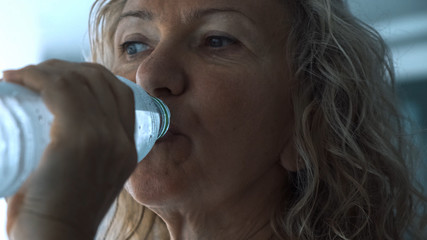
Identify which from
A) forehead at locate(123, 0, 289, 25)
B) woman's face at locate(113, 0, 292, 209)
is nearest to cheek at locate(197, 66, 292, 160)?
woman's face at locate(113, 0, 292, 209)

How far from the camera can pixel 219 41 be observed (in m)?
1.09

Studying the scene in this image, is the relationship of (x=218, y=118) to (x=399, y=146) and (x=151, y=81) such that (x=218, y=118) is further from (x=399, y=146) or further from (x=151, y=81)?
(x=399, y=146)

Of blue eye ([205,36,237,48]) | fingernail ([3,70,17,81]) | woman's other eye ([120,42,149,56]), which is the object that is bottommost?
woman's other eye ([120,42,149,56])

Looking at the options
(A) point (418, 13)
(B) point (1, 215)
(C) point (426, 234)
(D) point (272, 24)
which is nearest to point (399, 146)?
(C) point (426, 234)

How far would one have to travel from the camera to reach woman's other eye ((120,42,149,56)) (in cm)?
115

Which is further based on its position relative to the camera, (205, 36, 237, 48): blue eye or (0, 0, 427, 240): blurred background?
(0, 0, 427, 240): blurred background

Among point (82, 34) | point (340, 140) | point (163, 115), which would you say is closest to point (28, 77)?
point (163, 115)

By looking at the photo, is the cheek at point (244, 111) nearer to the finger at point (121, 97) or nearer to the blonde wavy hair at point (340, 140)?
the blonde wavy hair at point (340, 140)

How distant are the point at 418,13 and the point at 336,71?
91 cm

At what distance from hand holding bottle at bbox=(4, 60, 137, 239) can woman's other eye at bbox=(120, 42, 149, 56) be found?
47 centimetres

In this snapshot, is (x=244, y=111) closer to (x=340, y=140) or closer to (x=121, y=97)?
(x=340, y=140)

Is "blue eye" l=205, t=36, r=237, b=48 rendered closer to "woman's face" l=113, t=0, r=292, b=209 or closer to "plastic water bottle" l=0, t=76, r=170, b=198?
"woman's face" l=113, t=0, r=292, b=209

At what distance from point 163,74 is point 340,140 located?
41 cm

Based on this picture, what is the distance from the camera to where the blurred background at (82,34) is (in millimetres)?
1576
